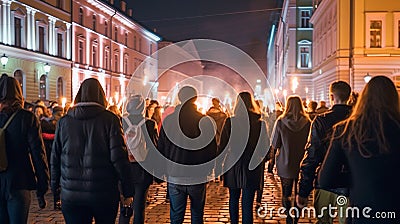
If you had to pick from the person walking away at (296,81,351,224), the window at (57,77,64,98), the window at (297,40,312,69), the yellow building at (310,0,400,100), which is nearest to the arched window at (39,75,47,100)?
the window at (57,77,64,98)

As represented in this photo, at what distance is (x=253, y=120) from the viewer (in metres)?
7.85

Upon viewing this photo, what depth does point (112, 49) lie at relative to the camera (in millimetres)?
62781

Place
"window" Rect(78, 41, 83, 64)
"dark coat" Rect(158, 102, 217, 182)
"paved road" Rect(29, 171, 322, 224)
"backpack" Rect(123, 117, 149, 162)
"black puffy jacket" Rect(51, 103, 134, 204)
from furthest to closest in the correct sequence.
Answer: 1. "window" Rect(78, 41, 83, 64)
2. "paved road" Rect(29, 171, 322, 224)
3. "backpack" Rect(123, 117, 149, 162)
4. "dark coat" Rect(158, 102, 217, 182)
5. "black puffy jacket" Rect(51, 103, 134, 204)

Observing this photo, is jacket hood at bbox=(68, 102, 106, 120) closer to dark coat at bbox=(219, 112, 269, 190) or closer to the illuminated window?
dark coat at bbox=(219, 112, 269, 190)

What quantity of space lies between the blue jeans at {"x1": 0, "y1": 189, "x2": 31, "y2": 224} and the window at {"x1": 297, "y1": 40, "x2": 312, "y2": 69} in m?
52.5

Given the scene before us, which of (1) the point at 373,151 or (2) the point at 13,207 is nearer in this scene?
(1) the point at 373,151

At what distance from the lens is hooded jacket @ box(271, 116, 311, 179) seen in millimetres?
8375

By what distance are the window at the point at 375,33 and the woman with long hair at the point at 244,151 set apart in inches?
1181

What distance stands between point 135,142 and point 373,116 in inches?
161

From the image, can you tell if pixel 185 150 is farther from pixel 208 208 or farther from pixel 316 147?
pixel 208 208

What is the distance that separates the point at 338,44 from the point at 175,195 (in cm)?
3199

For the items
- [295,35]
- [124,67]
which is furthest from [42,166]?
[124,67]

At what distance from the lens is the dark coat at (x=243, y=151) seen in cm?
771

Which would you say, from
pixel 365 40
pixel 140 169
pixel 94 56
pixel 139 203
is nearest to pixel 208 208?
pixel 139 203
